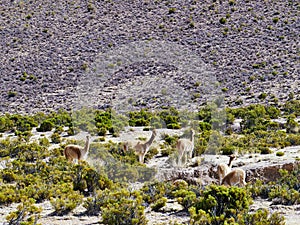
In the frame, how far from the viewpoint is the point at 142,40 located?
4109 cm

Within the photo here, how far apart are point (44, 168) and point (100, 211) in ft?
13.7

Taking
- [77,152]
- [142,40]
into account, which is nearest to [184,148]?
[77,152]

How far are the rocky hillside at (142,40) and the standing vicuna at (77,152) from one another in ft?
47.6

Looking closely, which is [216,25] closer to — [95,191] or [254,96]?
[254,96]

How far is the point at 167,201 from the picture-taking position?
36.6ft

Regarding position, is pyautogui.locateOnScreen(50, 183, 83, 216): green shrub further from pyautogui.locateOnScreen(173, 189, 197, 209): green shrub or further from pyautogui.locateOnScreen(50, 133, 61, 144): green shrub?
pyautogui.locateOnScreen(50, 133, 61, 144): green shrub

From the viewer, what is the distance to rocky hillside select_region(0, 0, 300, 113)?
3469 cm

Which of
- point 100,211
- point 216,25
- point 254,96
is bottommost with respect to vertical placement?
point 100,211

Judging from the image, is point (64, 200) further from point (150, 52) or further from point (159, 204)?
point (150, 52)

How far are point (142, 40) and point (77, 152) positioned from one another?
27698mm

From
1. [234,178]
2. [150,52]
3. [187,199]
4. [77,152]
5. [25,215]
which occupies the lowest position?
[25,215]

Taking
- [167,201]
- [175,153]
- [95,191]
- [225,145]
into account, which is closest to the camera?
[167,201]

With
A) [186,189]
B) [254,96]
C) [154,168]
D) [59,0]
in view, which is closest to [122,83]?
[254,96]

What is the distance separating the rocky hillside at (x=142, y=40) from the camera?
34.7 metres
